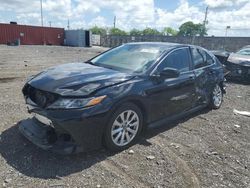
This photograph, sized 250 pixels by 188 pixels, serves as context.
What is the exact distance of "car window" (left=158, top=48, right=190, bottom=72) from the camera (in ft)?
14.3

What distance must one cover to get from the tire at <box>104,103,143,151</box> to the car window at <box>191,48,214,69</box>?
→ 1989mm

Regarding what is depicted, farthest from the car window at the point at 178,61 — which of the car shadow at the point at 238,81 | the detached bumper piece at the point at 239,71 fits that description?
the car shadow at the point at 238,81

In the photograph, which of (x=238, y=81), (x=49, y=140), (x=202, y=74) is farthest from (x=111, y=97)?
(x=238, y=81)

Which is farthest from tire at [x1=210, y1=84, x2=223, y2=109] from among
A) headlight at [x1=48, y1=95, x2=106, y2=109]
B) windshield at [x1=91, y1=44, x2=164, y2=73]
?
headlight at [x1=48, y1=95, x2=106, y2=109]

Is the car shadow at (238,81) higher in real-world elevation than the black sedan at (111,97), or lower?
lower

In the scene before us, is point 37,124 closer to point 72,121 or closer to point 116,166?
point 72,121

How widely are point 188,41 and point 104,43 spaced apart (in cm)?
1731

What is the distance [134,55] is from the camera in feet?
14.9

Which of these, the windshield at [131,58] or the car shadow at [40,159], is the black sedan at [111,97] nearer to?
the windshield at [131,58]

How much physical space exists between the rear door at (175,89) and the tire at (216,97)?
3.75 ft

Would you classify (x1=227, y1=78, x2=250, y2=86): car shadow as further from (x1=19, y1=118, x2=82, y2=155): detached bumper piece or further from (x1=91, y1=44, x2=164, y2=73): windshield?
(x1=19, y1=118, x2=82, y2=155): detached bumper piece

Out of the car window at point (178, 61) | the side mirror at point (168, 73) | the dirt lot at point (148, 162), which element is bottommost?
the dirt lot at point (148, 162)

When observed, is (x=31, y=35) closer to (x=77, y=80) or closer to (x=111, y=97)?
(x=77, y=80)

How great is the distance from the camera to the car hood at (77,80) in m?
3.35
